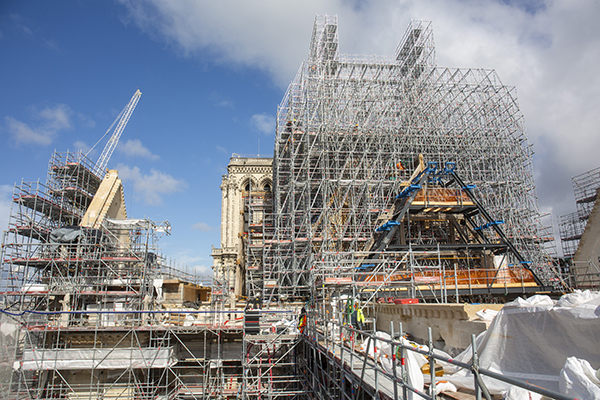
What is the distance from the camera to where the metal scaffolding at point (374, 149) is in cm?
2547

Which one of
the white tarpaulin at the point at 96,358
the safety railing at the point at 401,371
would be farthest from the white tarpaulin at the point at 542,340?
the white tarpaulin at the point at 96,358

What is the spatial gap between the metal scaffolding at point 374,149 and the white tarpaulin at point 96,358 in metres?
9.03

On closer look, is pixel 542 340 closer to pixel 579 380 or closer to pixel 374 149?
pixel 579 380

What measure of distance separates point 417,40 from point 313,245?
19011 mm

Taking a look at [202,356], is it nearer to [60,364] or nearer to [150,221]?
[60,364]

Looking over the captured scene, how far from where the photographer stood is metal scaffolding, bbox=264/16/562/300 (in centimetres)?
2547

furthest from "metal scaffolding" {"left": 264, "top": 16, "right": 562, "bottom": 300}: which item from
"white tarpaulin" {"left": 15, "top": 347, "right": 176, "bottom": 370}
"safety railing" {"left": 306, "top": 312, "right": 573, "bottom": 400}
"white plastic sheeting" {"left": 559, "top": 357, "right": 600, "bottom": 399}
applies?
"white plastic sheeting" {"left": 559, "top": 357, "right": 600, "bottom": 399}

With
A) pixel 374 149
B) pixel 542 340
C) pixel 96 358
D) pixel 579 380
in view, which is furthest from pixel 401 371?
pixel 374 149

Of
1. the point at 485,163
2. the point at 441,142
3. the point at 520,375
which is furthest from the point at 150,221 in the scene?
the point at 485,163

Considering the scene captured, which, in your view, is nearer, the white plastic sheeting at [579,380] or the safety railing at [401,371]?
the safety railing at [401,371]

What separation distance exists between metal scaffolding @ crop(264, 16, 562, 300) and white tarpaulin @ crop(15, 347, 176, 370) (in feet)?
29.6

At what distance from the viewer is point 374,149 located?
93.1 ft

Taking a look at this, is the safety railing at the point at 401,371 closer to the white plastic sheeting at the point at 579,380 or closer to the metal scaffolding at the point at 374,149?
the white plastic sheeting at the point at 579,380

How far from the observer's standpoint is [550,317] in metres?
5.48
